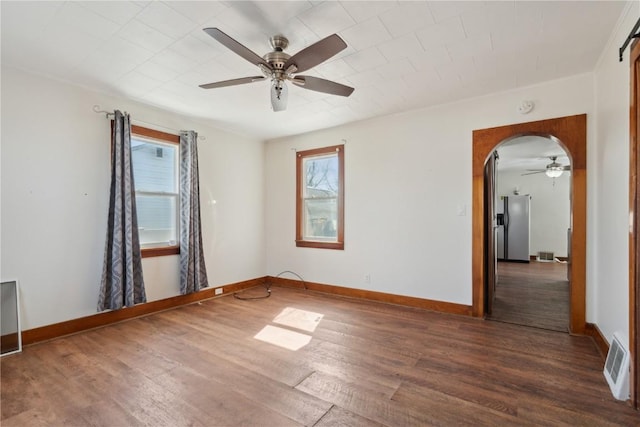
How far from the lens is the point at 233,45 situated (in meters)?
1.80

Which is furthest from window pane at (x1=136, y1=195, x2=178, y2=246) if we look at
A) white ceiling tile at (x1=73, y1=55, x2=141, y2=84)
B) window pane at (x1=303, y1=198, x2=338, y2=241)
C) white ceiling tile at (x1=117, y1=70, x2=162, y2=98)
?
window pane at (x1=303, y1=198, x2=338, y2=241)

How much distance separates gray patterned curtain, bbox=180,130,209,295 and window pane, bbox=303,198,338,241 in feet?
5.63

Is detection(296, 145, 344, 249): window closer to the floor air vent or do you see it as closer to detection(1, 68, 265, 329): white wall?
detection(1, 68, 265, 329): white wall

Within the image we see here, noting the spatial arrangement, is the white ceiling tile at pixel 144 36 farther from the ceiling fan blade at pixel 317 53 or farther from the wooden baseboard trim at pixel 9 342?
the wooden baseboard trim at pixel 9 342

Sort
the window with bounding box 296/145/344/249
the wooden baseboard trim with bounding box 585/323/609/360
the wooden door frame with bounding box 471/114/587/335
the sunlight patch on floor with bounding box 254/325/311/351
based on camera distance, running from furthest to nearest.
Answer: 1. the window with bounding box 296/145/344/249
2. the wooden door frame with bounding box 471/114/587/335
3. the sunlight patch on floor with bounding box 254/325/311/351
4. the wooden baseboard trim with bounding box 585/323/609/360

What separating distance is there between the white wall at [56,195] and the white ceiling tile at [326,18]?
8.32ft

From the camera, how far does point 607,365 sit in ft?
7.07

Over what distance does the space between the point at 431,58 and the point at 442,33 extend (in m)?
0.35

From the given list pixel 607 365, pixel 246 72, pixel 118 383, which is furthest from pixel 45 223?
pixel 607 365

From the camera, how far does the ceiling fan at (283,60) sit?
1.81 metres

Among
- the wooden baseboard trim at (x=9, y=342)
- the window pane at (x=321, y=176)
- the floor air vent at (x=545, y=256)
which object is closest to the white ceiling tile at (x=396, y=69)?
the window pane at (x=321, y=176)

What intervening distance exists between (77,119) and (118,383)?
2570mm

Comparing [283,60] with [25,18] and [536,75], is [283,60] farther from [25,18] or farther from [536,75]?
[536,75]

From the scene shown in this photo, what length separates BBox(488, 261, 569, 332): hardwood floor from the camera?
133 inches
